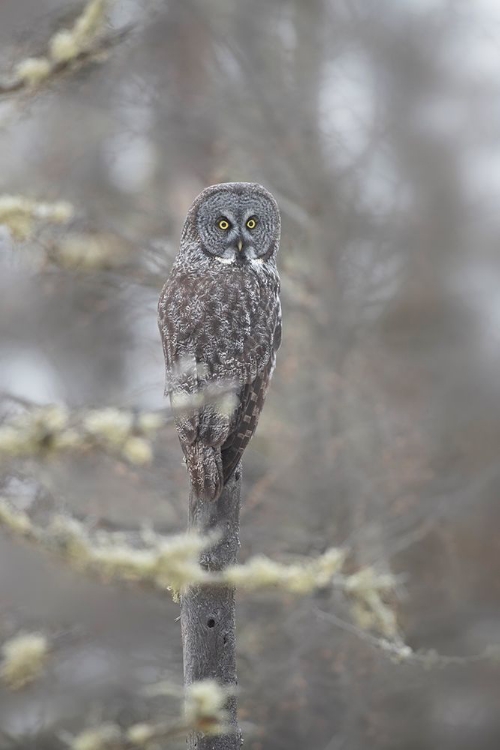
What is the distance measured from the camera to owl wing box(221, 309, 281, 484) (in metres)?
3.90

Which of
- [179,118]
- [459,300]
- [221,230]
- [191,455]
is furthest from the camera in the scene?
[459,300]

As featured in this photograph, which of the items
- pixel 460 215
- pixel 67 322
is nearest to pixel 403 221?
pixel 460 215

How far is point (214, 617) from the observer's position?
3.92 m

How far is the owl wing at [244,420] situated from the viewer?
3900mm

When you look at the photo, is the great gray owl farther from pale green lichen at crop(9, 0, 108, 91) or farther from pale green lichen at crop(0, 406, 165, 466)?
pale green lichen at crop(9, 0, 108, 91)

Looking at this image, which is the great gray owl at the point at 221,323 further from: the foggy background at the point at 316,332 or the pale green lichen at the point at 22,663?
the foggy background at the point at 316,332

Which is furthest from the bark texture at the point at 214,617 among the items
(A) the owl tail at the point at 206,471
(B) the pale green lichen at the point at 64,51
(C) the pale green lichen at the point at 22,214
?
(B) the pale green lichen at the point at 64,51

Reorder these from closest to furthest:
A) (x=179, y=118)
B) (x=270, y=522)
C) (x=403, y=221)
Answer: (x=270, y=522), (x=179, y=118), (x=403, y=221)

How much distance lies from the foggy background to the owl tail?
3.86m

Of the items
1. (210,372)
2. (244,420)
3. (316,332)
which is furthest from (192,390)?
(316,332)

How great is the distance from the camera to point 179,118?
404 inches

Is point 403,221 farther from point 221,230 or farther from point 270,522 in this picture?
point 221,230

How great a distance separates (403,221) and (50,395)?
15.8 feet

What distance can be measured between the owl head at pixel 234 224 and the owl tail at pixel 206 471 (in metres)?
0.98
